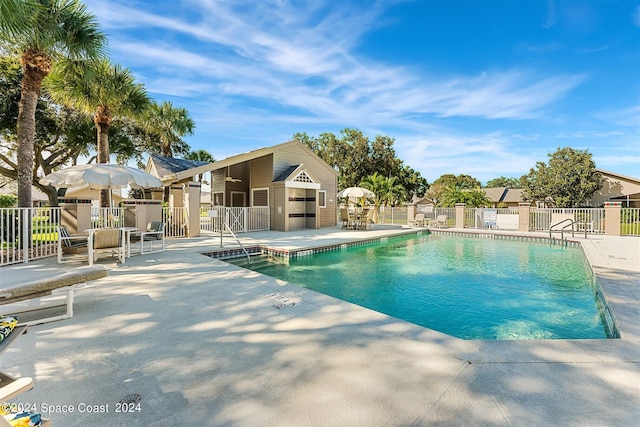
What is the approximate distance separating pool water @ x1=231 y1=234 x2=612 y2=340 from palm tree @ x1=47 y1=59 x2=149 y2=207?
1019 centimetres

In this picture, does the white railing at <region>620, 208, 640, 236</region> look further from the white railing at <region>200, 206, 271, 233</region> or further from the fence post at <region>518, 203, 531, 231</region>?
the white railing at <region>200, 206, 271, 233</region>

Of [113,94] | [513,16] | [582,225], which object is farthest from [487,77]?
[113,94]

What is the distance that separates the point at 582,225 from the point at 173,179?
2138cm

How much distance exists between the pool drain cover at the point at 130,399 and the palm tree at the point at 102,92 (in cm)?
1256

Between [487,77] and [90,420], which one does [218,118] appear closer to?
[487,77]

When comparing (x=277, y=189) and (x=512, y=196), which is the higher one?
(x=512, y=196)

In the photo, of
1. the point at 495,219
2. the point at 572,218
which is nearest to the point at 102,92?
the point at 495,219

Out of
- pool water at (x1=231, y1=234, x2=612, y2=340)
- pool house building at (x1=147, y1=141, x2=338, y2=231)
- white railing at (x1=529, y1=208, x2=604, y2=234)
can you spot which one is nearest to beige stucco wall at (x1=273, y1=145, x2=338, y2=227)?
pool house building at (x1=147, y1=141, x2=338, y2=231)

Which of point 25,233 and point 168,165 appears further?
point 168,165

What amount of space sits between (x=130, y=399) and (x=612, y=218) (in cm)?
2086

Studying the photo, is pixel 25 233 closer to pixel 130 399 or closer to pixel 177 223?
pixel 177 223

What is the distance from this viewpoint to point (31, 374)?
2539mm

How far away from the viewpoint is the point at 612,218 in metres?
15.1

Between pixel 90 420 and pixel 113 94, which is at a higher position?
pixel 113 94
